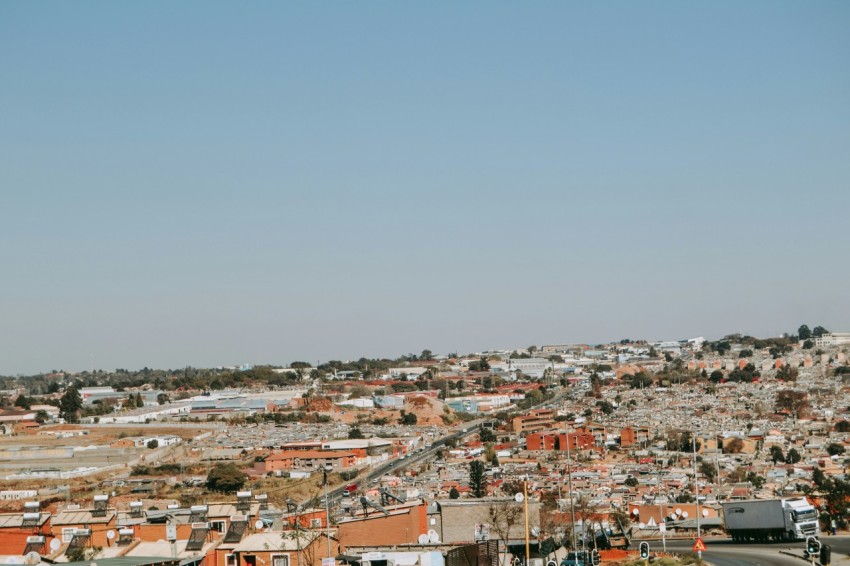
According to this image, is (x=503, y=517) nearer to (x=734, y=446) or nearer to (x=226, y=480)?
(x=226, y=480)

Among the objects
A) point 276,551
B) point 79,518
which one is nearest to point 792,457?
point 79,518

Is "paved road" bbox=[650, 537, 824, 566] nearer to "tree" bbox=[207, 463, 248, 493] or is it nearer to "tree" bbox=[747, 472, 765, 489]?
"tree" bbox=[747, 472, 765, 489]

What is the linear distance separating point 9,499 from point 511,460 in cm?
3285

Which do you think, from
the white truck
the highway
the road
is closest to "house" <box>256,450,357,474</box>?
the road

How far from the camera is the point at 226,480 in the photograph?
67625 millimetres

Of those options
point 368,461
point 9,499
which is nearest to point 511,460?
point 368,461

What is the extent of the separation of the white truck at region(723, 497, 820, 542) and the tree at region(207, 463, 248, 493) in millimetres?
35333

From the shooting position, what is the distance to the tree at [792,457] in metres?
75.1

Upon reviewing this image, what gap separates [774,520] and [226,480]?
3880cm

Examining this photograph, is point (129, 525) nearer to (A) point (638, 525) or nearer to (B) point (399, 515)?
(B) point (399, 515)

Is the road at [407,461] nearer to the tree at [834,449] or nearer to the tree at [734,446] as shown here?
→ the tree at [734,446]

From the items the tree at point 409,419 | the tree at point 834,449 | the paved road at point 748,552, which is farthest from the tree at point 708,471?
the tree at point 409,419

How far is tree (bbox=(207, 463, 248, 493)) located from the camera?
67.1 metres

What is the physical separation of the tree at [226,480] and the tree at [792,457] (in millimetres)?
34561
